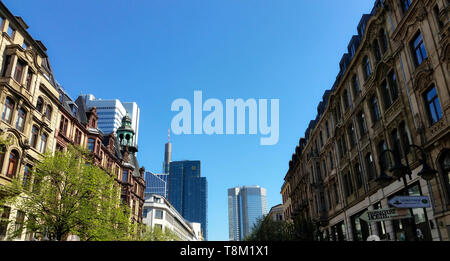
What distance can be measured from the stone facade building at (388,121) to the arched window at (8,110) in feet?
89.7

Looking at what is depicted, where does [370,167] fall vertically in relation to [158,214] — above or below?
below

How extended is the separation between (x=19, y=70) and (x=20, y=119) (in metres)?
4.25

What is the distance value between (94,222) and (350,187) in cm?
2376

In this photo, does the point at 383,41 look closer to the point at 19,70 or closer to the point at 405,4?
the point at 405,4

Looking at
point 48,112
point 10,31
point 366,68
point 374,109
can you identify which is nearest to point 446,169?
point 374,109

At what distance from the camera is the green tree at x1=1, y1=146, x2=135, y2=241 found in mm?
27062

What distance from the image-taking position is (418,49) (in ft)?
69.1

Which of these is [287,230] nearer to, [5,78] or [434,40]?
[434,40]

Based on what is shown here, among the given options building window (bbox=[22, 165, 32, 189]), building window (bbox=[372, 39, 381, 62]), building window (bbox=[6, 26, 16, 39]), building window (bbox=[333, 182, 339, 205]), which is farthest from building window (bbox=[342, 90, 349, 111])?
building window (bbox=[6, 26, 16, 39])

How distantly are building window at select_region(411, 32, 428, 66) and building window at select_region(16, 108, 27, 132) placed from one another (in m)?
30.6
